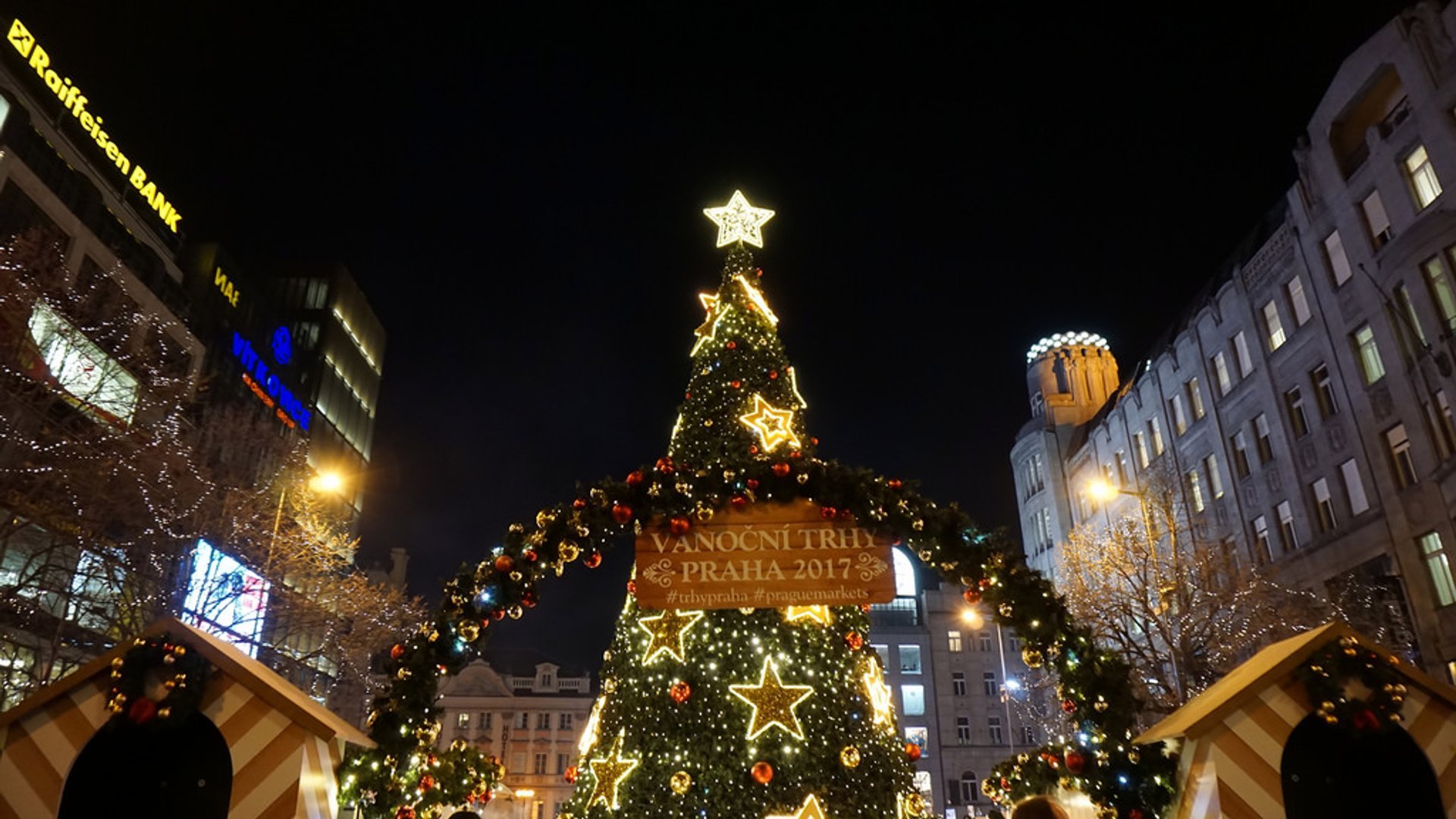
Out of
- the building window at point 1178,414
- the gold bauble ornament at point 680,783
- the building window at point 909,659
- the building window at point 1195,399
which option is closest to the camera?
the gold bauble ornament at point 680,783

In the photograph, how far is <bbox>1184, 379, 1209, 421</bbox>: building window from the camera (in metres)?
31.3

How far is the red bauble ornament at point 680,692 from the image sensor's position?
8016 millimetres

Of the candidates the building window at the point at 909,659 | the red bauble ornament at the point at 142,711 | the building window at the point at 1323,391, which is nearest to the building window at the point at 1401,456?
the building window at the point at 1323,391

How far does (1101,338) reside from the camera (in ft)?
172

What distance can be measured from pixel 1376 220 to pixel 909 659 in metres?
42.5

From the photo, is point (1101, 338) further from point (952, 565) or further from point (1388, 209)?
point (952, 565)

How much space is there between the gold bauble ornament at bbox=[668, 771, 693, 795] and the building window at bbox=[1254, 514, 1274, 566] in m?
25.4

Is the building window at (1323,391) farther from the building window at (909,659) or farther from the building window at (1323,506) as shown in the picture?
the building window at (909,659)

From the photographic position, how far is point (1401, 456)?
21297mm

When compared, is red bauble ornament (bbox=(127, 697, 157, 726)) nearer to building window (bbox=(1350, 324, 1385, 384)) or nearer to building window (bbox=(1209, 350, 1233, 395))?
building window (bbox=(1350, 324, 1385, 384))

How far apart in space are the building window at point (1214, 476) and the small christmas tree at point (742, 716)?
1015 inches

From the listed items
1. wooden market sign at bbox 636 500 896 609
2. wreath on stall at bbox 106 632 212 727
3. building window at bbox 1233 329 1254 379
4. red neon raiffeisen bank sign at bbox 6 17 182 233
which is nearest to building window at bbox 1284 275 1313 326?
building window at bbox 1233 329 1254 379

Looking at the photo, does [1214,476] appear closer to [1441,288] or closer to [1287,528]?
[1287,528]

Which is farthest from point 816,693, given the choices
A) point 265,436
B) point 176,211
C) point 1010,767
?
point 176,211
